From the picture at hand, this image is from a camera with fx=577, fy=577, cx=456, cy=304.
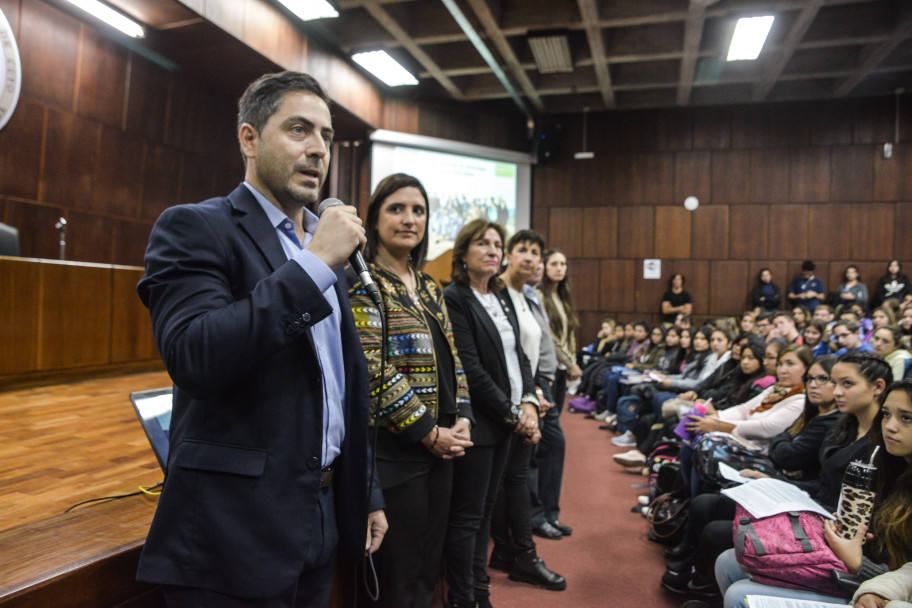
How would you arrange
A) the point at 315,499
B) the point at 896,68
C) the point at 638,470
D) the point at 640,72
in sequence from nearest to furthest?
1. the point at 315,499
2. the point at 638,470
3. the point at 896,68
4. the point at 640,72

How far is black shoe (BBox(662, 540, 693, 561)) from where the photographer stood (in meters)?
2.37

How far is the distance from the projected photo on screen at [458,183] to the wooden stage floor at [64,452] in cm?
478

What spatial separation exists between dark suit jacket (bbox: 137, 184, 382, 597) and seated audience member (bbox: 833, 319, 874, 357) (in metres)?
4.19

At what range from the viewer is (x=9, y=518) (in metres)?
1.44

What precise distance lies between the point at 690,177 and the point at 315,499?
880 cm

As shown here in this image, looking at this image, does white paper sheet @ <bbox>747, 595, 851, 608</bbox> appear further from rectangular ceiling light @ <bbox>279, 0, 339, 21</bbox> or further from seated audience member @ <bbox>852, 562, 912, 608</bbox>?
rectangular ceiling light @ <bbox>279, 0, 339, 21</bbox>

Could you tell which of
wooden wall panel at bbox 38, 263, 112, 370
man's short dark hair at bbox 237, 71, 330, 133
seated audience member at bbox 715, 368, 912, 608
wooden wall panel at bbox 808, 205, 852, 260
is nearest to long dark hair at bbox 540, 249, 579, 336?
seated audience member at bbox 715, 368, 912, 608

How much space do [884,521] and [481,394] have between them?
1.10 m

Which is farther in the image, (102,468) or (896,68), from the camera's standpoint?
(896,68)

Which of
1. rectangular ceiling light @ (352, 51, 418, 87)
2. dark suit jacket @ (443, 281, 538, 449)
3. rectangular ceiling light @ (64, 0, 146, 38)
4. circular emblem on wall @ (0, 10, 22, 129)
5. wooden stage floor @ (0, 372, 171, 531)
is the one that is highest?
rectangular ceiling light @ (352, 51, 418, 87)

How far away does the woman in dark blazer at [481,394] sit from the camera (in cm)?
170

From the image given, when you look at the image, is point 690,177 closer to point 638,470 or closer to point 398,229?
point 638,470

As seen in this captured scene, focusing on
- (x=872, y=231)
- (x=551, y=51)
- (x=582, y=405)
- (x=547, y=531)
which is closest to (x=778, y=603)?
(x=547, y=531)

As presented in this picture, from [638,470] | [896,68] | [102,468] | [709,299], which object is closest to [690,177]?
[709,299]
